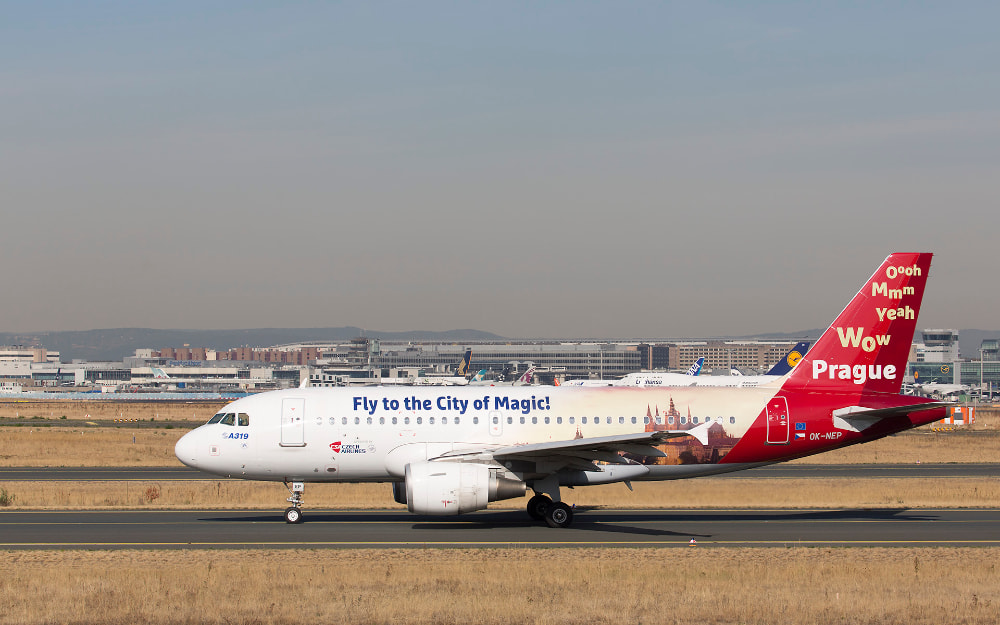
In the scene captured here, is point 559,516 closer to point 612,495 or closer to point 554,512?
point 554,512

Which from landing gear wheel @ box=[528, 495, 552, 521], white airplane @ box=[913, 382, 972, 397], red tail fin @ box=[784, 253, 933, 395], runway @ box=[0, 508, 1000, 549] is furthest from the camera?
white airplane @ box=[913, 382, 972, 397]

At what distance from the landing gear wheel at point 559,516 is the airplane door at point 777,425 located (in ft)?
21.0

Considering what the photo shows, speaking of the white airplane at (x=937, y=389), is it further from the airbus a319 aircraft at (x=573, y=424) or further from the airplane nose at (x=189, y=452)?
the airplane nose at (x=189, y=452)

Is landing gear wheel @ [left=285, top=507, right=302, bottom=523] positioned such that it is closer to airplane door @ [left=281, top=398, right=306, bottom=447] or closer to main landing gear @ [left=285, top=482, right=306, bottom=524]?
main landing gear @ [left=285, top=482, right=306, bottom=524]

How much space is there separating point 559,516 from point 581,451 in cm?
211

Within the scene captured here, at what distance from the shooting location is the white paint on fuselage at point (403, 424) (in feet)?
95.6

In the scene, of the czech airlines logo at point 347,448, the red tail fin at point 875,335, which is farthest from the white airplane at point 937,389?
the czech airlines logo at point 347,448

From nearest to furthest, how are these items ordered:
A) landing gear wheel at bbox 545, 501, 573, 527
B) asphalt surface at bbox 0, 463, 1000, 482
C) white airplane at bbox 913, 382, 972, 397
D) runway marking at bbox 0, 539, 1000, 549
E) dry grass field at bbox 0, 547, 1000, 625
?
1. dry grass field at bbox 0, 547, 1000, 625
2. runway marking at bbox 0, 539, 1000, 549
3. landing gear wheel at bbox 545, 501, 573, 527
4. asphalt surface at bbox 0, 463, 1000, 482
5. white airplane at bbox 913, 382, 972, 397

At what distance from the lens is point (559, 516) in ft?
92.7

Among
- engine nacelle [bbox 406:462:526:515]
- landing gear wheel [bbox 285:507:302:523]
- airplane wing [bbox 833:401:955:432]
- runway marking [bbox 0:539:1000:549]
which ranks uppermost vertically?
airplane wing [bbox 833:401:955:432]

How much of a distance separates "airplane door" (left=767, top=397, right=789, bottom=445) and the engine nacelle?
322 inches

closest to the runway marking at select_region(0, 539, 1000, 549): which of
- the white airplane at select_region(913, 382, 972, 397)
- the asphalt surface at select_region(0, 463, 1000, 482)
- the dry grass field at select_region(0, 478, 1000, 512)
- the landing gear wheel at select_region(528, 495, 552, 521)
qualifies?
the landing gear wheel at select_region(528, 495, 552, 521)

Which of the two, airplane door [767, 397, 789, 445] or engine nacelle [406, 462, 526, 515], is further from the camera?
airplane door [767, 397, 789, 445]

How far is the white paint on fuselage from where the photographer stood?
2912cm
